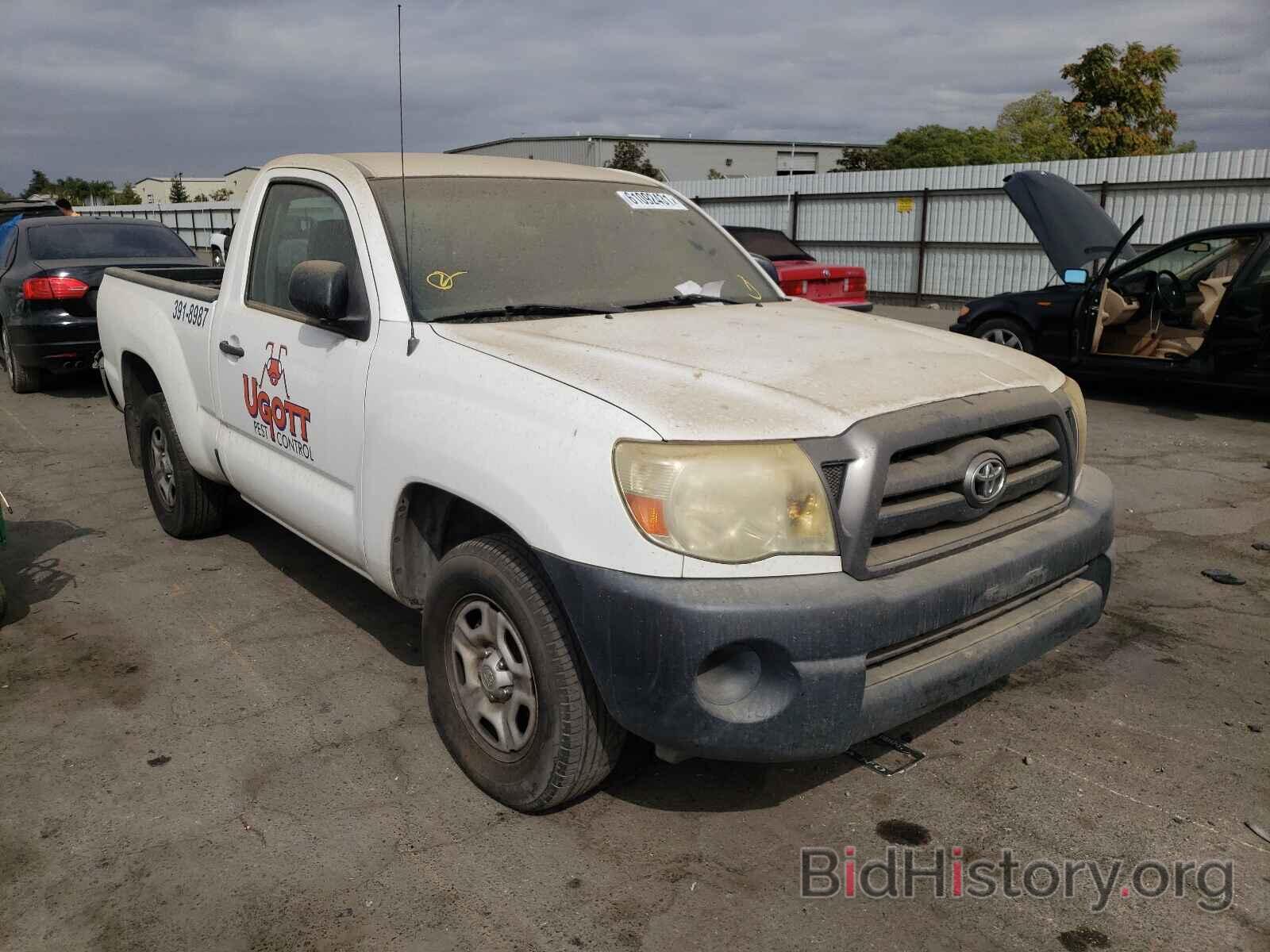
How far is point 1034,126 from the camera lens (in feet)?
200

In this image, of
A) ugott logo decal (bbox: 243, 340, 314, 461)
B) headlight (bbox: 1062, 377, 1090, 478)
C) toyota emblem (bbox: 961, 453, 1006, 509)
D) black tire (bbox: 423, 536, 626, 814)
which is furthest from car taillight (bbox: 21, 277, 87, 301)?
toyota emblem (bbox: 961, 453, 1006, 509)

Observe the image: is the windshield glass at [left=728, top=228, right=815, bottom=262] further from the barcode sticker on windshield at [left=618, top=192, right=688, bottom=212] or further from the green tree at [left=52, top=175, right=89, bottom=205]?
the green tree at [left=52, top=175, right=89, bottom=205]

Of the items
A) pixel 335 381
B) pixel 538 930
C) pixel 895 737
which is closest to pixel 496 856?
pixel 538 930

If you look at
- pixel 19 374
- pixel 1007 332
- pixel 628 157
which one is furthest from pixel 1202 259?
pixel 628 157

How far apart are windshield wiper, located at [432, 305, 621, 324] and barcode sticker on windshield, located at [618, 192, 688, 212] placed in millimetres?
842

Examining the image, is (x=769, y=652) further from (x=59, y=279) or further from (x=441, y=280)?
(x=59, y=279)

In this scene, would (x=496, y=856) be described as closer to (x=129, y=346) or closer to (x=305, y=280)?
(x=305, y=280)

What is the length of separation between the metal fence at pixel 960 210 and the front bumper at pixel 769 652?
51.7 feet

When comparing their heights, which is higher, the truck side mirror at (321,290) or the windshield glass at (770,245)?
the windshield glass at (770,245)

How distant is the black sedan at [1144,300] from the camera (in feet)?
26.7

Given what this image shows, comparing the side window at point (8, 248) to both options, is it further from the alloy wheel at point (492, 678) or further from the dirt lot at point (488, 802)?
the alloy wheel at point (492, 678)

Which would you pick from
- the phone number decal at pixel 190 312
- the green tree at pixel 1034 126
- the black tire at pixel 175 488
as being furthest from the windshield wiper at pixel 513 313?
the green tree at pixel 1034 126

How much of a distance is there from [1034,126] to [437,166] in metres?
65.0

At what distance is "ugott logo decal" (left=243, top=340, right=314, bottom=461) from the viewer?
3.71m
